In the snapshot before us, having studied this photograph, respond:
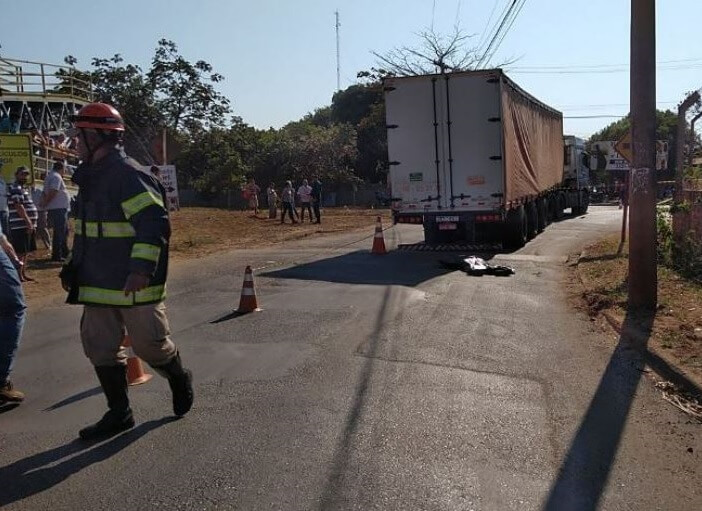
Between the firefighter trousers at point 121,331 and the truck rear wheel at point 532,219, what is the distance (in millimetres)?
15750

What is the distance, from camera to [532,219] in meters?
19.9

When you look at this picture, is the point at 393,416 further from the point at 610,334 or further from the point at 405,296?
the point at 405,296

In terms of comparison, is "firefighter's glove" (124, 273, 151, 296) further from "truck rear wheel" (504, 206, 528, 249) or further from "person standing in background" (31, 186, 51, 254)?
"truck rear wheel" (504, 206, 528, 249)

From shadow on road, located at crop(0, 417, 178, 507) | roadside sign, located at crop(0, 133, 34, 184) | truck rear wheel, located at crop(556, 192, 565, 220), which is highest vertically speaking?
roadside sign, located at crop(0, 133, 34, 184)

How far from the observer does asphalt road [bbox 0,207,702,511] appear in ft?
12.8

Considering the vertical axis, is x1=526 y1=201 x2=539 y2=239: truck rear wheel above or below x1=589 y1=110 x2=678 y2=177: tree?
below

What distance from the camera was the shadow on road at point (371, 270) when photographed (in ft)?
38.6

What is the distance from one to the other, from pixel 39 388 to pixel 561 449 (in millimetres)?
4015

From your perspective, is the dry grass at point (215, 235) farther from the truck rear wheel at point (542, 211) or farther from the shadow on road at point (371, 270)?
the truck rear wheel at point (542, 211)

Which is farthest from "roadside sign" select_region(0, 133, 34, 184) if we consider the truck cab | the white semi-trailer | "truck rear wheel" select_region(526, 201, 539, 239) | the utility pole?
the truck cab

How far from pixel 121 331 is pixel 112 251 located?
527 mm

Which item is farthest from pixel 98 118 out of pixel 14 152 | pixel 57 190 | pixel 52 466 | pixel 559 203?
pixel 559 203

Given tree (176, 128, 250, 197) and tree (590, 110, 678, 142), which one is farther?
tree (590, 110, 678, 142)

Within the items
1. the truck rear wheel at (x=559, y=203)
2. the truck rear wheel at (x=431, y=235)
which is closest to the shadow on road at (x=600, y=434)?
the truck rear wheel at (x=431, y=235)
